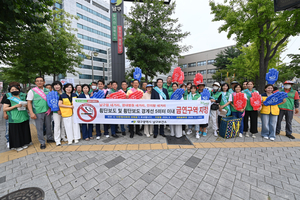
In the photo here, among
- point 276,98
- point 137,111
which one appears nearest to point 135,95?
point 137,111

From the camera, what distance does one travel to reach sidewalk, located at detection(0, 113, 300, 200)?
2.07m

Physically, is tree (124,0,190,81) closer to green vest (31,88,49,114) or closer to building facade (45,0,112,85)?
green vest (31,88,49,114)

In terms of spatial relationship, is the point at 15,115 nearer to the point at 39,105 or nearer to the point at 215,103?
the point at 39,105

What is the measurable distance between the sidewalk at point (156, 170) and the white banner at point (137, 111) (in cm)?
77

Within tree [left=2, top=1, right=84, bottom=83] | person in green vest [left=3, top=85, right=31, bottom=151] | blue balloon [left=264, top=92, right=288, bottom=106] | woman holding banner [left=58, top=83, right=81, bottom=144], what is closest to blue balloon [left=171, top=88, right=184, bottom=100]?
blue balloon [left=264, top=92, right=288, bottom=106]

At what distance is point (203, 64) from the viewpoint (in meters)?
48.7

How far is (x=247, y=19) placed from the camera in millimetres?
7402

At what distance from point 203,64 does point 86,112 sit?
52.3 metres

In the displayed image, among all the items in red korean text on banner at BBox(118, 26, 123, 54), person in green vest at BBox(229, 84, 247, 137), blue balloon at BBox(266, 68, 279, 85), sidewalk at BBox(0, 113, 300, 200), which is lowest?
sidewalk at BBox(0, 113, 300, 200)

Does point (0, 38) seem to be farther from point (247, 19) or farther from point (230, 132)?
point (247, 19)

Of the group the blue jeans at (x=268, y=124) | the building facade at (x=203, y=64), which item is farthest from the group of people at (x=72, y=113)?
the building facade at (x=203, y=64)

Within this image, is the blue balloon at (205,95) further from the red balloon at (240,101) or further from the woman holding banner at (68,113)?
the woman holding banner at (68,113)

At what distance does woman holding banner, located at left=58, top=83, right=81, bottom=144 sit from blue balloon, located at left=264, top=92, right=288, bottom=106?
647 centimetres

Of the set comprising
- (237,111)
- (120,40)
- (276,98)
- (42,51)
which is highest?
(120,40)
